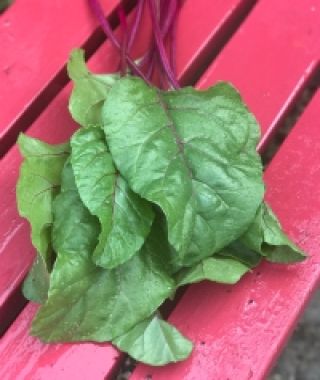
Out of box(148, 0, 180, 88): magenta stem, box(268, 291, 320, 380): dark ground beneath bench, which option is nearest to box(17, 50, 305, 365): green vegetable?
box(148, 0, 180, 88): magenta stem

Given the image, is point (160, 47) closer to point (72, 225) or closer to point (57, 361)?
point (72, 225)

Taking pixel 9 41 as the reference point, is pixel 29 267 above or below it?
below

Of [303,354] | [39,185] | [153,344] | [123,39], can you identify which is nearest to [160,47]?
[123,39]

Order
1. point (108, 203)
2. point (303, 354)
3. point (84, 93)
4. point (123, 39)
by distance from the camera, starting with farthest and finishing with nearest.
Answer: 1. point (303, 354)
2. point (123, 39)
3. point (84, 93)
4. point (108, 203)

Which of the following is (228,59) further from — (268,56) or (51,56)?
(51,56)

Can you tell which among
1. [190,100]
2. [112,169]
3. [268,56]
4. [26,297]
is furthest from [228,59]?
[26,297]

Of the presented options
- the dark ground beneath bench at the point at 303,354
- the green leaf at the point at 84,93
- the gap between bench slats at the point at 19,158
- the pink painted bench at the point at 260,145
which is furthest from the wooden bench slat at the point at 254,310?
the dark ground beneath bench at the point at 303,354
